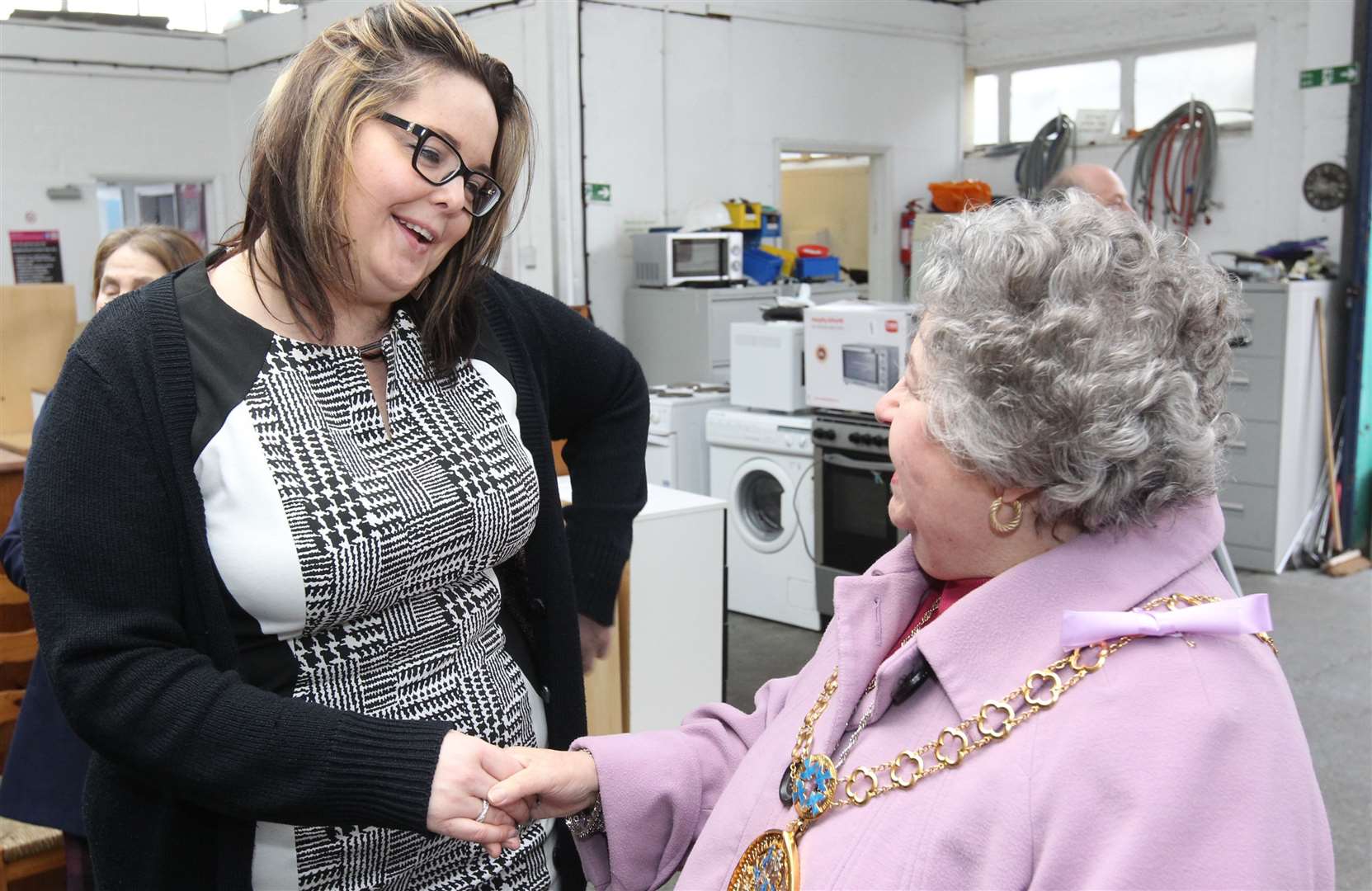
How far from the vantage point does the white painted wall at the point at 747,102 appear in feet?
23.6

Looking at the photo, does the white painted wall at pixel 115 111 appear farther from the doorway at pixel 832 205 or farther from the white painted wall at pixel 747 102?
the doorway at pixel 832 205

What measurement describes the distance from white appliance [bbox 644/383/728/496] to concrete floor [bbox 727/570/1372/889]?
2.27 ft

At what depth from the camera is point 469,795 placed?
119 cm

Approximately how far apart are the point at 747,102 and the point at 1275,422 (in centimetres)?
384

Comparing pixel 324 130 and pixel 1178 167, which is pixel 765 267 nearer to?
pixel 1178 167

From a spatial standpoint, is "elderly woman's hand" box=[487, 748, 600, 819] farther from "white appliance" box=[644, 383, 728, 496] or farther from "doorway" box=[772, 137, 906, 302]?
"doorway" box=[772, 137, 906, 302]

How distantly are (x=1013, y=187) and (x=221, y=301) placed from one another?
803cm

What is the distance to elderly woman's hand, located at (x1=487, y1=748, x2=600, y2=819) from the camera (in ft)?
3.98

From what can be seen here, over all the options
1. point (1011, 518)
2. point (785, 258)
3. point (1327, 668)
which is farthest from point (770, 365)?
point (1011, 518)

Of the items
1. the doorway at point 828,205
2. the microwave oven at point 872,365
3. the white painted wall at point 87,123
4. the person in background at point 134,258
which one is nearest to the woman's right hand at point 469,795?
the person in background at point 134,258

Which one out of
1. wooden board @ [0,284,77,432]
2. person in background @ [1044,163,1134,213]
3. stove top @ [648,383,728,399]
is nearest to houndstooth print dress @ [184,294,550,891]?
person in background @ [1044,163,1134,213]

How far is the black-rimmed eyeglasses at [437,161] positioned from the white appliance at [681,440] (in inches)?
162

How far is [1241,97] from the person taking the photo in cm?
732

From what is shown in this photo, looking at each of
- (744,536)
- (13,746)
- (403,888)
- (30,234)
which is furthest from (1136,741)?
(30,234)
